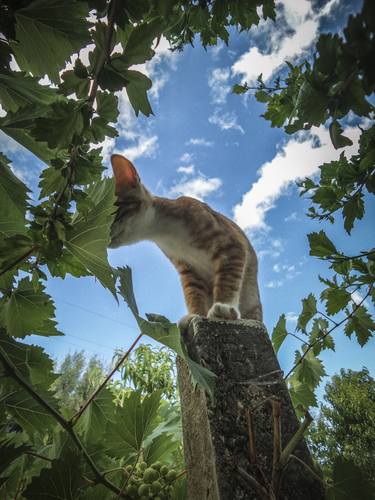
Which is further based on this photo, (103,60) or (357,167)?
(357,167)

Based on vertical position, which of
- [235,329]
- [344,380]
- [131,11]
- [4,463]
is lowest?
[4,463]

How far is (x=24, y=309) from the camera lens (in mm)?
620

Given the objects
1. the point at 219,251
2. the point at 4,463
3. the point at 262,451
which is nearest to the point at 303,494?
the point at 262,451

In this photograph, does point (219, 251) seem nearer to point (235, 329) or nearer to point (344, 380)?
point (235, 329)

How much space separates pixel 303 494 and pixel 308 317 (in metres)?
0.60

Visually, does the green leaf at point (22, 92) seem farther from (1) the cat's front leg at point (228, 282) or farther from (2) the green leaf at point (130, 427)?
(1) the cat's front leg at point (228, 282)

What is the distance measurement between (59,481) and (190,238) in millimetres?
1811

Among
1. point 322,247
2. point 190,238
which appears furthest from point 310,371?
point 190,238

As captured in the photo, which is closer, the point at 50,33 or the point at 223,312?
the point at 50,33

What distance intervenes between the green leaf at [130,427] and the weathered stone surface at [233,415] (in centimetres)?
11

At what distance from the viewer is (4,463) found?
1.52 feet

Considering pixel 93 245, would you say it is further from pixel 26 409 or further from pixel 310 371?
pixel 310 371

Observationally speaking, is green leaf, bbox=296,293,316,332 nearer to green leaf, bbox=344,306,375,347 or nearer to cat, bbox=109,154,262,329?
green leaf, bbox=344,306,375,347

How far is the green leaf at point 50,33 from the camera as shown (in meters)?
0.43
